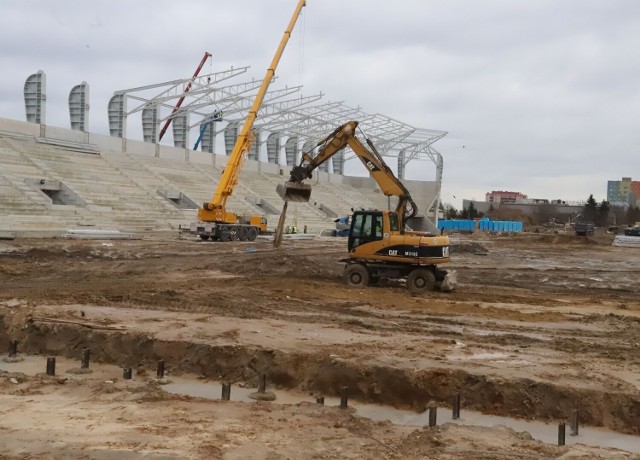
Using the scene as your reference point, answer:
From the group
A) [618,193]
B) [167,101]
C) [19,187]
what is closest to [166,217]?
[19,187]

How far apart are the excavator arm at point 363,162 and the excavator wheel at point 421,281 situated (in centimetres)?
137

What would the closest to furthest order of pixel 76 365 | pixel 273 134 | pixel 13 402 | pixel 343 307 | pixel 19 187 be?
pixel 13 402 < pixel 76 365 < pixel 343 307 < pixel 19 187 < pixel 273 134

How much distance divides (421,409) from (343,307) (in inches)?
239

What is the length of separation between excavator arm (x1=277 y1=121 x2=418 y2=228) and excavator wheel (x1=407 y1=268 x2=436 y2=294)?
4.51 ft

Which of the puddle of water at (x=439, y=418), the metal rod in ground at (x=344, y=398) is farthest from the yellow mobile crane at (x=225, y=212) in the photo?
the metal rod in ground at (x=344, y=398)

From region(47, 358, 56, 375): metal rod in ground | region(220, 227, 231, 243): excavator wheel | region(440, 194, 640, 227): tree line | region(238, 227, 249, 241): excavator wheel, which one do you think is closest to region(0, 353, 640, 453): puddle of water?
region(47, 358, 56, 375): metal rod in ground

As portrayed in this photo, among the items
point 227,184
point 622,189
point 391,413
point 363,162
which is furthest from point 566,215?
point 391,413

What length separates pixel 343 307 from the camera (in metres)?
13.4

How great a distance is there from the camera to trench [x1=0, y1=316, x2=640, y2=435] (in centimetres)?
710

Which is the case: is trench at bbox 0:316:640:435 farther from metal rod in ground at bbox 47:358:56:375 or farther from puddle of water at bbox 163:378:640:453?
metal rod in ground at bbox 47:358:56:375

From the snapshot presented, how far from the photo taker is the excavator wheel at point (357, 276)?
653 inches

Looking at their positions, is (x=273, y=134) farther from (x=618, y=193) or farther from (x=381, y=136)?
(x=618, y=193)

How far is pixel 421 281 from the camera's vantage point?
16.1 m

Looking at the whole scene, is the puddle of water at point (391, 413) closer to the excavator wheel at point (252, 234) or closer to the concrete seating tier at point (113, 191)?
the concrete seating tier at point (113, 191)
